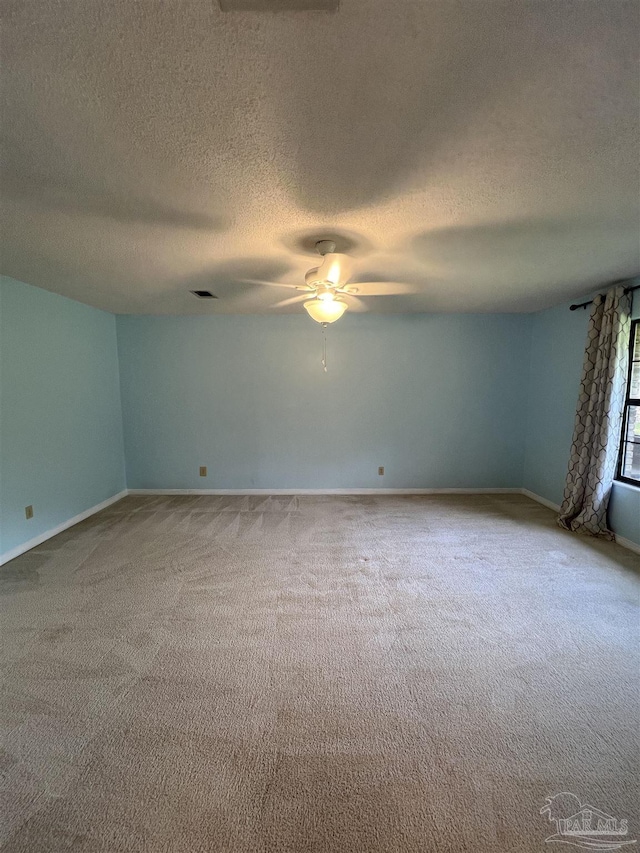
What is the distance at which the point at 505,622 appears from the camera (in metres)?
2.02

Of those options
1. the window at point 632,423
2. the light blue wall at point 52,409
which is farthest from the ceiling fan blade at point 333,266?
the window at point 632,423

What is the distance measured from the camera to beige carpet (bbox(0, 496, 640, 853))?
1.11 metres

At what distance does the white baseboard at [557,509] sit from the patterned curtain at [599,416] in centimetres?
8

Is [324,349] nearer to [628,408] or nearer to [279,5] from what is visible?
[628,408]

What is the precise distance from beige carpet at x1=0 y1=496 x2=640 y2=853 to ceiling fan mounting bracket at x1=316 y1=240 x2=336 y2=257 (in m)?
2.25

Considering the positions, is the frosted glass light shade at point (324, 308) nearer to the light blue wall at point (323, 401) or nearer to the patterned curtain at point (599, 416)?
the light blue wall at point (323, 401)

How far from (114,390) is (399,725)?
4355mm

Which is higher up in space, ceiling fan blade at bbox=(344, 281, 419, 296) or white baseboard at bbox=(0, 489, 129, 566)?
ceiling fan blade at bbox=(344, 281, 419, 296)

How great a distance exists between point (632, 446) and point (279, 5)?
3878 millimetres

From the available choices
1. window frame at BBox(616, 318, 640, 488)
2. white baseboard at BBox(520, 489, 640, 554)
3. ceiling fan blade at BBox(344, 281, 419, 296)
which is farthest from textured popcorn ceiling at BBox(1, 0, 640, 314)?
white baseboard at BBox(520, 489, 640, 554)

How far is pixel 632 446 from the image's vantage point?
303cm

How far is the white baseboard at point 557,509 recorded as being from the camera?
285cm

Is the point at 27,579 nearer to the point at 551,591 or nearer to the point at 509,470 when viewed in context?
the point at 551,591

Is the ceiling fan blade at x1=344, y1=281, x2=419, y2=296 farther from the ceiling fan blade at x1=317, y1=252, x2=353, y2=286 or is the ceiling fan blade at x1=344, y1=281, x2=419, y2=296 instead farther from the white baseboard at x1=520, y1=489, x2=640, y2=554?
the white baseboard at x1=520, y1=489, x2=640, y2=554
